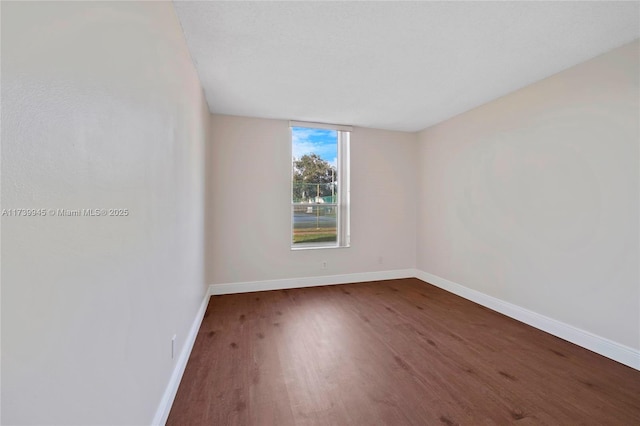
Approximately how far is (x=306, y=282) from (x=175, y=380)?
2.43 m

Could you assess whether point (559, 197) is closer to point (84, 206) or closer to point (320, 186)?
point (320, 186)

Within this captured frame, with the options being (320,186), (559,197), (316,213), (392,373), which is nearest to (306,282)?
(316,213)

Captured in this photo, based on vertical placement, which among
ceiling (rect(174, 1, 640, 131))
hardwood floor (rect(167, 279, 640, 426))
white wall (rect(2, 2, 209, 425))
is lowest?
hardwood floor (rect(167, 279, 640, 426))

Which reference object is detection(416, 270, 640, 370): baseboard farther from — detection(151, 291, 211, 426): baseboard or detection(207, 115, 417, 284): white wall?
detection(151, 291, 211, 426): baseboard

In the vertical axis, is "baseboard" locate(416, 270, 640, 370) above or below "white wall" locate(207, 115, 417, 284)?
below

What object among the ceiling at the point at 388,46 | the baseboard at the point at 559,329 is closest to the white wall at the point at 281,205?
the ceiling at the point at 388,46

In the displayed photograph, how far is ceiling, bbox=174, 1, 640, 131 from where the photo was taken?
172 cm

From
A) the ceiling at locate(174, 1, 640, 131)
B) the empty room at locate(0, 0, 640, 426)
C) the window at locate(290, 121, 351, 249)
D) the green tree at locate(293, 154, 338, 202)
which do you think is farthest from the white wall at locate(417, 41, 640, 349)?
the green tree at locate(293, 154, 338, 202)

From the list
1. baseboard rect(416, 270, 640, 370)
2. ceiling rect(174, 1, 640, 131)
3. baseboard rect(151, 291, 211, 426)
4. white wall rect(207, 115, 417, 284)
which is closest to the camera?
baseboard rect(151, 291, 211, 426)

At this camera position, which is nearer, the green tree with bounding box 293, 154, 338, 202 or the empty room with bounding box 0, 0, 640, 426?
the empty room with bounding box 0, 0, 640, 426

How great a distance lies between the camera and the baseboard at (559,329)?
82.7 inches

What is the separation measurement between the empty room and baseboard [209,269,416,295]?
0.03 m

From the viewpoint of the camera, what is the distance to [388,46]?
208 cm

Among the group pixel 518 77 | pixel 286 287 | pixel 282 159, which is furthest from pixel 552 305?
pixel 282 159
